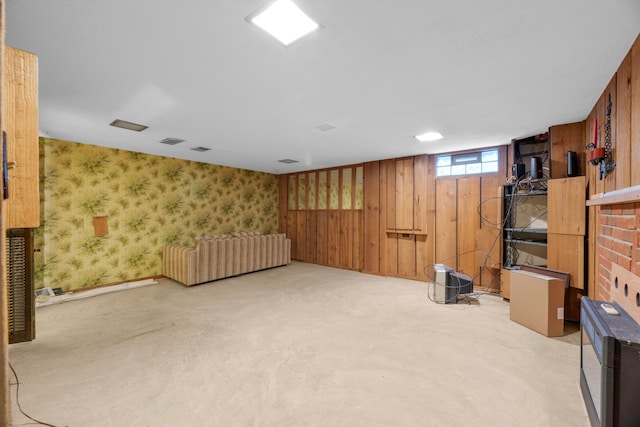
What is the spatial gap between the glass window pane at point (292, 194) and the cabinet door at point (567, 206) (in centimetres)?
523

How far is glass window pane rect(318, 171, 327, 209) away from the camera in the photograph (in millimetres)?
6430

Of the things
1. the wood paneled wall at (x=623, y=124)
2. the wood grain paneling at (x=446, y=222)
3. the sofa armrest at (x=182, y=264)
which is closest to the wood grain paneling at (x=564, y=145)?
the wood paneled wall at (x=623, y=124)

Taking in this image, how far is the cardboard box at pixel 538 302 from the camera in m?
2.67

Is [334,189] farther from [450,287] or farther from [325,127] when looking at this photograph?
[450,287]

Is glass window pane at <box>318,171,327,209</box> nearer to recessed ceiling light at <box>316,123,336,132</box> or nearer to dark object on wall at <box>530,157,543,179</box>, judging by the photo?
recessed ceiling light at <box>316,123,336,132</box>

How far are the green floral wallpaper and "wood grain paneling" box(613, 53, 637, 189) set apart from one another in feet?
19.6

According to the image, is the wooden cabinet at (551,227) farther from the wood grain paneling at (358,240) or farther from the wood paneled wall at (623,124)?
the wood grain paneling at (358,240)

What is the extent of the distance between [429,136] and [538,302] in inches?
91.7

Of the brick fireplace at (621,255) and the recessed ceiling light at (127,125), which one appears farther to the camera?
the recessed ceiling light at (127,125)

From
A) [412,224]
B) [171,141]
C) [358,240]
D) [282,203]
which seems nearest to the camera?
[171,141]

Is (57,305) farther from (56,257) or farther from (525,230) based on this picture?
(525,230)

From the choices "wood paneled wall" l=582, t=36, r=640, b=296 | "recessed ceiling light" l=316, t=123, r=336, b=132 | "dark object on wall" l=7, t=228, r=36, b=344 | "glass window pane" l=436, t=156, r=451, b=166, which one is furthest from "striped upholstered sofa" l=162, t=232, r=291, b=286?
"wood paneled wall" l=582, t=36, r=640, b=296

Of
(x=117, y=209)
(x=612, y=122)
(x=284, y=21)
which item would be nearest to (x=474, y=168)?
(x=612, y=122)

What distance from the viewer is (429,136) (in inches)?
145
